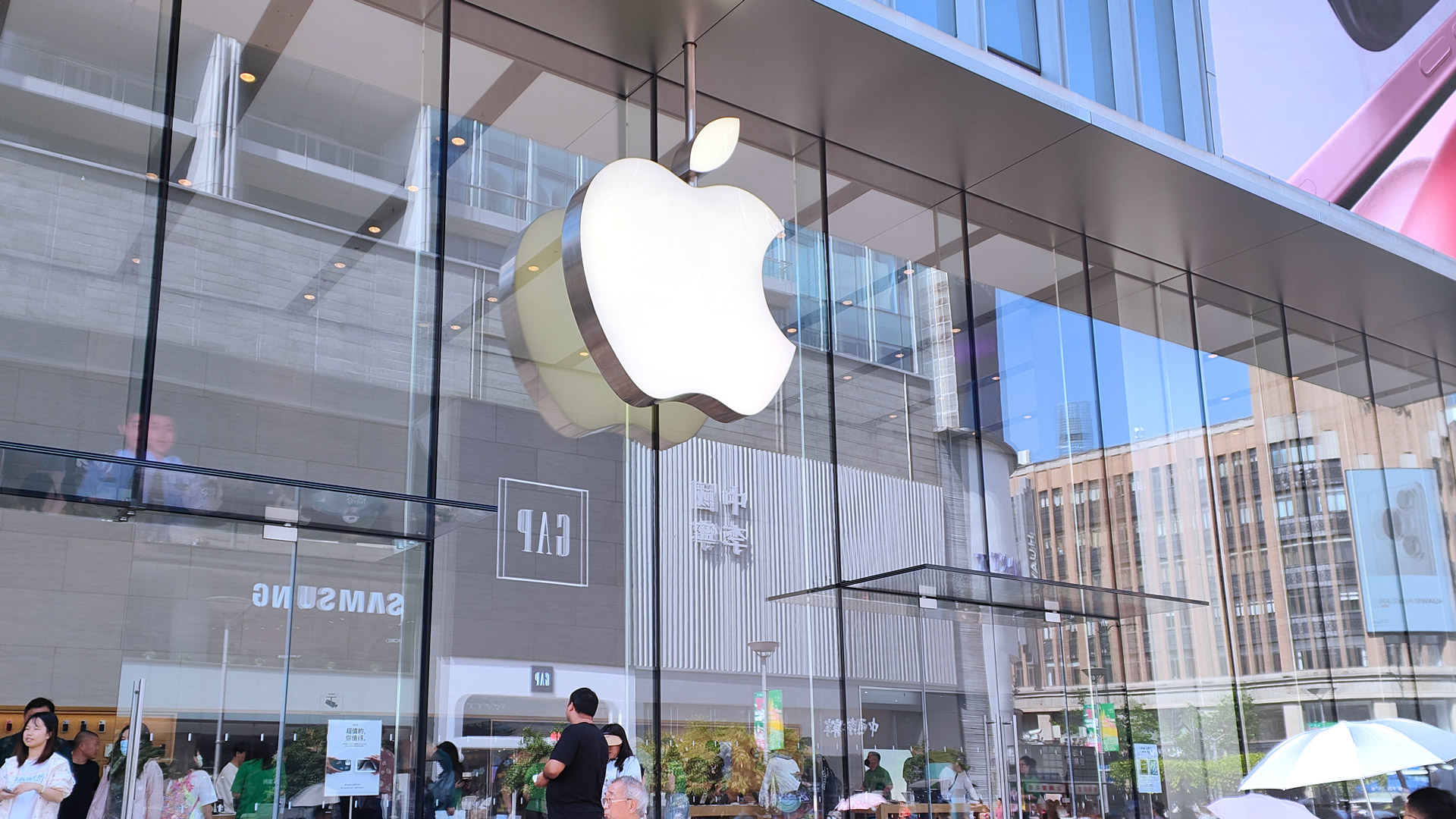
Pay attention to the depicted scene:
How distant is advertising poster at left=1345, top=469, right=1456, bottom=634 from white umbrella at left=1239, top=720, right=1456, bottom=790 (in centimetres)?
798

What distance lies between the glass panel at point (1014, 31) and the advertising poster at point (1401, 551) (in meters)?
7.30

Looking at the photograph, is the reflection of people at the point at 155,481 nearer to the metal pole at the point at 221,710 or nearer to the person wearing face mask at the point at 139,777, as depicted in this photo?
the metal pole at the point at 221,710

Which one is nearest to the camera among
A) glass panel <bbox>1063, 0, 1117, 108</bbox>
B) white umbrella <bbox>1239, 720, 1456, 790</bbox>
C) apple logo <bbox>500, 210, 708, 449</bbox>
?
white umbrella <bbox>1239, 720, 1456, 790</bbox>

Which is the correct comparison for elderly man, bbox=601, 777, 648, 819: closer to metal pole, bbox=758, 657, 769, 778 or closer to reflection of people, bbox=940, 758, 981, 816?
metal pole, bbox=758, 657, 769, 778

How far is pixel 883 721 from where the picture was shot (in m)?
8.98

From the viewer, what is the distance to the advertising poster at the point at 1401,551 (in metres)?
13.7

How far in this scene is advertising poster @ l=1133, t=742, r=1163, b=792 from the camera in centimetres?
1091

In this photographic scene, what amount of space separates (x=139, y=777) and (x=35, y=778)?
569 millimetres

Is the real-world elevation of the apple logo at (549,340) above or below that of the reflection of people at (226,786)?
above

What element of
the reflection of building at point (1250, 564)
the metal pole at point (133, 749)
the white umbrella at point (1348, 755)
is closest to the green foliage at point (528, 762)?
the metal pole at point (133, 749)

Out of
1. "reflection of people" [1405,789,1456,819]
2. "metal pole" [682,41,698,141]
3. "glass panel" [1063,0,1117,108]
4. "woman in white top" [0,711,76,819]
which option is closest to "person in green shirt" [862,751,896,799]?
"reflection of people" [1405,789,1456,819]

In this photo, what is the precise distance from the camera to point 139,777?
21.0 ft

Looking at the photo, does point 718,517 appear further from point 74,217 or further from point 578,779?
point 74,217

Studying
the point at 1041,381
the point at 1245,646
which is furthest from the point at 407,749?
the point at 1245,646
